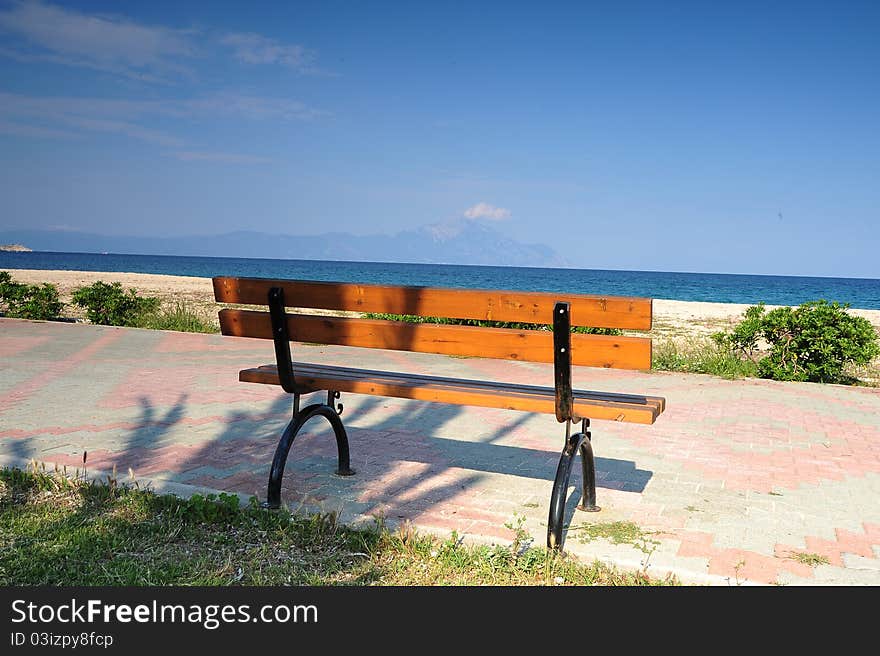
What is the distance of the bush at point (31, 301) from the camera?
14023 mm

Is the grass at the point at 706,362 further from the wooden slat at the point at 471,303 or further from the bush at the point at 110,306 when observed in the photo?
the bush at the point at 110,306

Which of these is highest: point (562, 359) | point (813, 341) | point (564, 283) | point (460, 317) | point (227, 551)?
point (460, 317)

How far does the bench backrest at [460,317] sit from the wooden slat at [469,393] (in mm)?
210

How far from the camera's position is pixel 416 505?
14.3 feet

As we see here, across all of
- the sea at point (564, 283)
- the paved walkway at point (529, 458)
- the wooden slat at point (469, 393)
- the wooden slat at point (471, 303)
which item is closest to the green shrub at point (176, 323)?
the paved walkway at point (529, 458)

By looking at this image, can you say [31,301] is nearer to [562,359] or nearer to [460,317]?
[460,317]

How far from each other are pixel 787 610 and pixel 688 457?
2.44 m

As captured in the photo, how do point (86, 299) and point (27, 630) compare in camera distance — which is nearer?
point (27, 630)

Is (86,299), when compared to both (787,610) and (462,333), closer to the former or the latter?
(462,333)

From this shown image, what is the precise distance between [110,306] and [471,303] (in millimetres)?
11254

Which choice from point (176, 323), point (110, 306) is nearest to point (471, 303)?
point (176, 323)

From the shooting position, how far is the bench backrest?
3645 millimetres

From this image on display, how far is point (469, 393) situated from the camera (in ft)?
13.3

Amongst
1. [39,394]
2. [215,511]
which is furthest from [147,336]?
[215,511]
